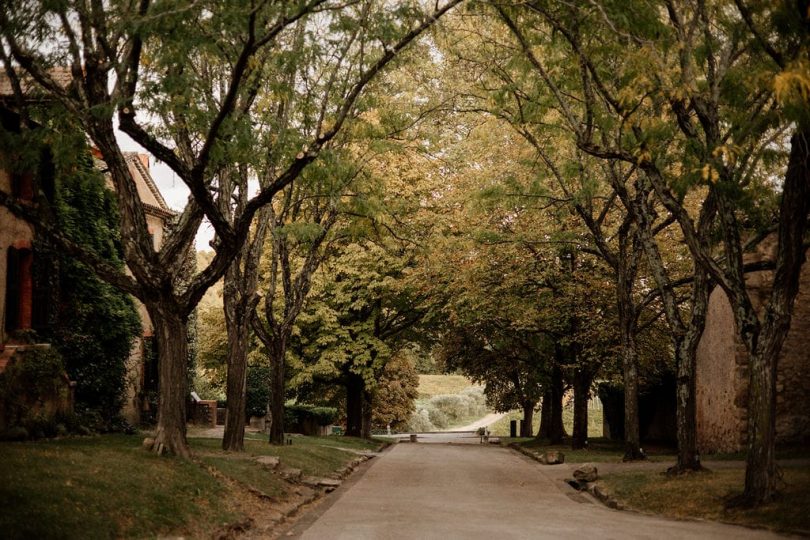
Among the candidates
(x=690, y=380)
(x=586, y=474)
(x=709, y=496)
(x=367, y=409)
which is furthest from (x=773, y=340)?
(x=367, y=409)

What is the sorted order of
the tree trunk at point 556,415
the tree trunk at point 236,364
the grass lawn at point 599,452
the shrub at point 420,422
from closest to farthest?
the tree trunk at point 236,364
the grass lawn at point 599,452
the tree trunk at point 556,415
the shrub at point 420,422

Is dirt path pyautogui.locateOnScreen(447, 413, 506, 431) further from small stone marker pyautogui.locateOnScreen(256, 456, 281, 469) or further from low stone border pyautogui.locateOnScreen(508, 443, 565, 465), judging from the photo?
small stone marker pyautogui.locateOnScreen(256, 456, 281, 469)

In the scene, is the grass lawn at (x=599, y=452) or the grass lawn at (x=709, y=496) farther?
the grass lawn at (x=599, y=452)

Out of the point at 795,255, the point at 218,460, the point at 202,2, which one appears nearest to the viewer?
the point at 202,2

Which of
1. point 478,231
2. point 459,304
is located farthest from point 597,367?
point 478,231

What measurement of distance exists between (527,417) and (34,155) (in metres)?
35.6

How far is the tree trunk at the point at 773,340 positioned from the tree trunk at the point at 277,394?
13514mm

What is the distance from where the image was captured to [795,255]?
1255 centimetres

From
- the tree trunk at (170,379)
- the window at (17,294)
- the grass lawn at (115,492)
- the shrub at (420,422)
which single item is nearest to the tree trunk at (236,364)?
the grass lawn at (115,492)

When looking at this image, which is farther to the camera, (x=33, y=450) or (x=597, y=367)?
(x=597, y=367)

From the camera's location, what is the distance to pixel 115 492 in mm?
10750

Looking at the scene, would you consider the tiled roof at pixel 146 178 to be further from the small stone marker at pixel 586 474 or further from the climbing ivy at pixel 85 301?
the small stone marker at pixel 586 474

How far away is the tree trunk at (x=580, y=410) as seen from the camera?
2925 centimetres

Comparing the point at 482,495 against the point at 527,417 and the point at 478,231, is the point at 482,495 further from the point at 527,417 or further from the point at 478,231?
the point at 527,417
